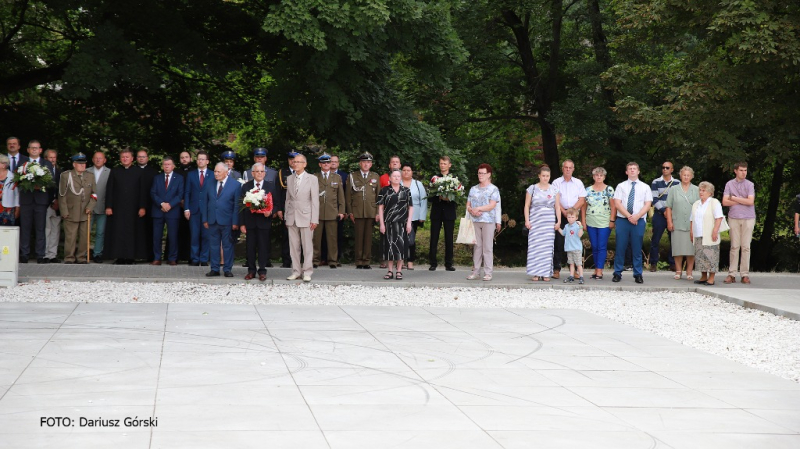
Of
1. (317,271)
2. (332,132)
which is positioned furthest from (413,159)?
(317,271)

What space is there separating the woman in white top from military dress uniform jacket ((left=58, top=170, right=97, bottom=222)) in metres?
11.0

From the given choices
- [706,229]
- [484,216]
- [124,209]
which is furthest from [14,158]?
[706,229]

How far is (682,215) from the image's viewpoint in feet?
57.7

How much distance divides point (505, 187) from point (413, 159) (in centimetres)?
1082

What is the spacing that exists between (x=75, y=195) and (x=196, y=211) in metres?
2.26

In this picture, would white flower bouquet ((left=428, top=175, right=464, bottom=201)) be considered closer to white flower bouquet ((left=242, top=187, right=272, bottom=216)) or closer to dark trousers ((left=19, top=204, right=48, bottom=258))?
white flower bouquet ((left=242, top=187, right=272, bottom=216))

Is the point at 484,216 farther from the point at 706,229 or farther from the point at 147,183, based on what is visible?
the point at 147,183

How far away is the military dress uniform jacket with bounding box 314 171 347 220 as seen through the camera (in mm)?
17844

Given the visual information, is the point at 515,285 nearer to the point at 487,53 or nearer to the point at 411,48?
the point at 411,48

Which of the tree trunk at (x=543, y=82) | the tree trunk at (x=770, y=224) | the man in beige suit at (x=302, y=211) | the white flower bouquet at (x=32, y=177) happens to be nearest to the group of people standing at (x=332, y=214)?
the man in beige suit at (x=302, y=211)

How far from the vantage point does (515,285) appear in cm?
1636

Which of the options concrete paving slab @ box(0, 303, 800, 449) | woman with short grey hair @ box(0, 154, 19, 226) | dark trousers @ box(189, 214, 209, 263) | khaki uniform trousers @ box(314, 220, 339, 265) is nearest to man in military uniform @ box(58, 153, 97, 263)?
woman with short grey hair @ box(0, 154, 19, 226)

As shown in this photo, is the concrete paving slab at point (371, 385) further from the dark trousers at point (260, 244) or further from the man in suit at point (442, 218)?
the man in suit at point (442, 218)

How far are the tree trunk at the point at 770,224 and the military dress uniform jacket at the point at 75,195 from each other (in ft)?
72.5
